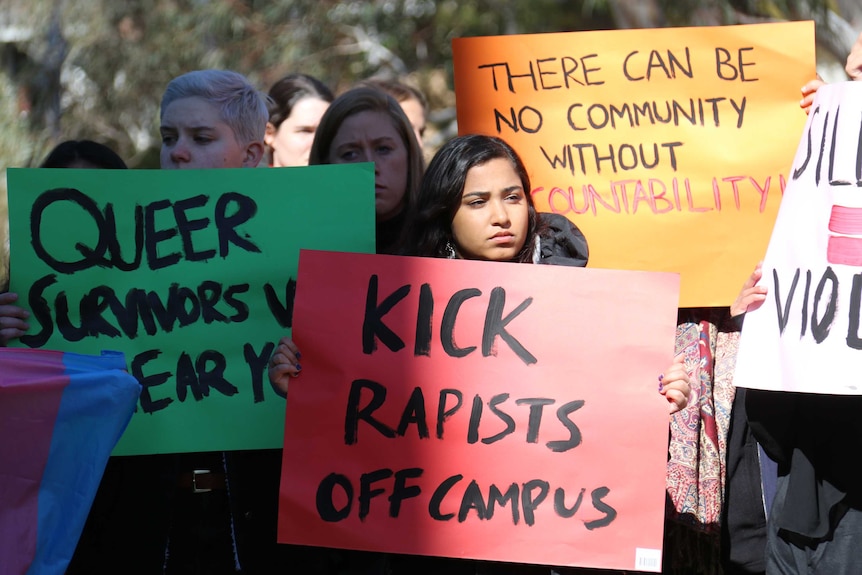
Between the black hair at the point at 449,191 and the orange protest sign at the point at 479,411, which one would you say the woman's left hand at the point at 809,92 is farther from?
the orange protest sign at the point at 479,411

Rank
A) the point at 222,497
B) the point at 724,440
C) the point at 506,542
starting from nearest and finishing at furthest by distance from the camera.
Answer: the point at 506,542 → the point at 222,497 → the point at 724,440

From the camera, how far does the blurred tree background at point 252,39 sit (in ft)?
36.9

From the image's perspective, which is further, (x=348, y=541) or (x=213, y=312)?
(x=213, y=312)

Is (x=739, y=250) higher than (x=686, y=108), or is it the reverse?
(x=686, y=108)

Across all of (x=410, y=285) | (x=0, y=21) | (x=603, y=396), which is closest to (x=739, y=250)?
(x=603, y=396)

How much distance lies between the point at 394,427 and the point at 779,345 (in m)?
0.89

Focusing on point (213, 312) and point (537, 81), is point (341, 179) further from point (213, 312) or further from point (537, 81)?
point (537, 81)

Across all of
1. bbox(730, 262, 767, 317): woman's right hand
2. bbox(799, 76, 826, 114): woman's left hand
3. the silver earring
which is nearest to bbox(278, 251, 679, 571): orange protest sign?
bbox(730, 262, 767, 317): woman's right hand

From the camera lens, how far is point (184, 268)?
2877 mm

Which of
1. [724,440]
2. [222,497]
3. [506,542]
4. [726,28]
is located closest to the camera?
[506,542]

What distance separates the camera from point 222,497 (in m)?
2.83

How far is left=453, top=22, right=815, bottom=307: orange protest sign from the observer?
324 centimetres

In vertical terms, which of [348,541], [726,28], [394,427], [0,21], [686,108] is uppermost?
[0,21]

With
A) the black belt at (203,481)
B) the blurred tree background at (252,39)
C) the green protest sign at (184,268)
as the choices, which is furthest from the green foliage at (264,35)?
the black belt at (203,481)
